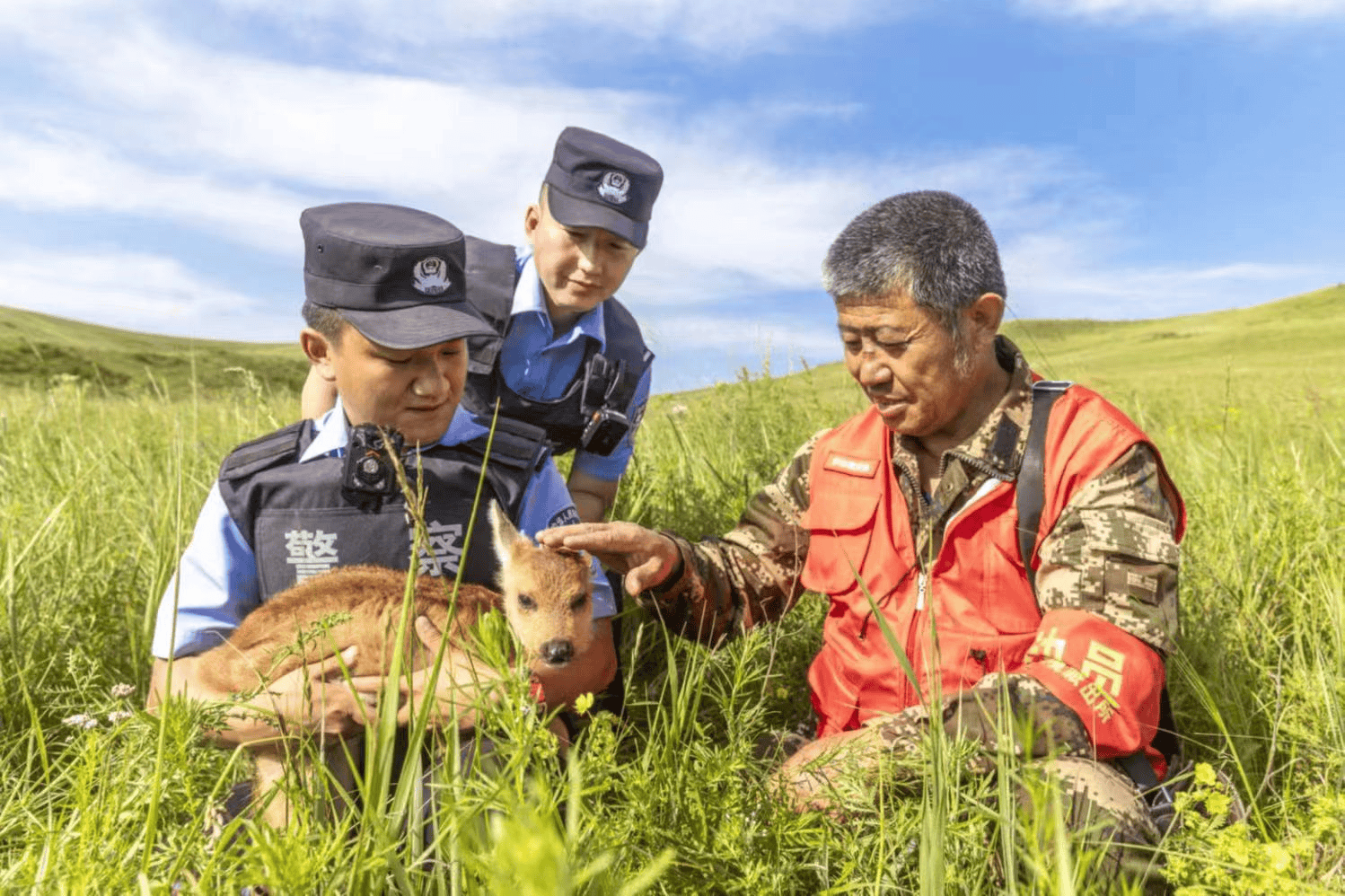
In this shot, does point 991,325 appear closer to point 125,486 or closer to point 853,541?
point 853,541

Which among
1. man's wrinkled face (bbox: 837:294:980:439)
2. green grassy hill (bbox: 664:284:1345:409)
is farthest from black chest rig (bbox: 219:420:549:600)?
green grassy hill (bbox: 664:284:1345:409)

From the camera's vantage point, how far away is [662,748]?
8.49 feet

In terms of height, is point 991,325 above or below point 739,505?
above

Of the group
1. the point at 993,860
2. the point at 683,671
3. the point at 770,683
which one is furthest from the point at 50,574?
the point at 993,860

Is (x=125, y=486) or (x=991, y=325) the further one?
(x=125, y=486)

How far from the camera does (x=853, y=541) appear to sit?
11.6 feet

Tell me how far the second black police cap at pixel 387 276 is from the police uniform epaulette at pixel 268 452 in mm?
376

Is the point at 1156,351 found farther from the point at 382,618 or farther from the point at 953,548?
the point at 382,618

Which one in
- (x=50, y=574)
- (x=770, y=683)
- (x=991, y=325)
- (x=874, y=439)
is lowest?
(x=770, y=683)

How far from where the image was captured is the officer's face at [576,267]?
14.5 feet

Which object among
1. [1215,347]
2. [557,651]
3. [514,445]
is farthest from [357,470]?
[1215,347]

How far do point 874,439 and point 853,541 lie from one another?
15.4 inches

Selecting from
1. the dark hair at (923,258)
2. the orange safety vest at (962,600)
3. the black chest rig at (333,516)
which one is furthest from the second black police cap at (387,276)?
the orange safety vest at (962,600)

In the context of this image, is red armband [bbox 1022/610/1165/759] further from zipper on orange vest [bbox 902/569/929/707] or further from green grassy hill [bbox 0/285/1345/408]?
green grassy hill [bbox 0/285/1345/408]
